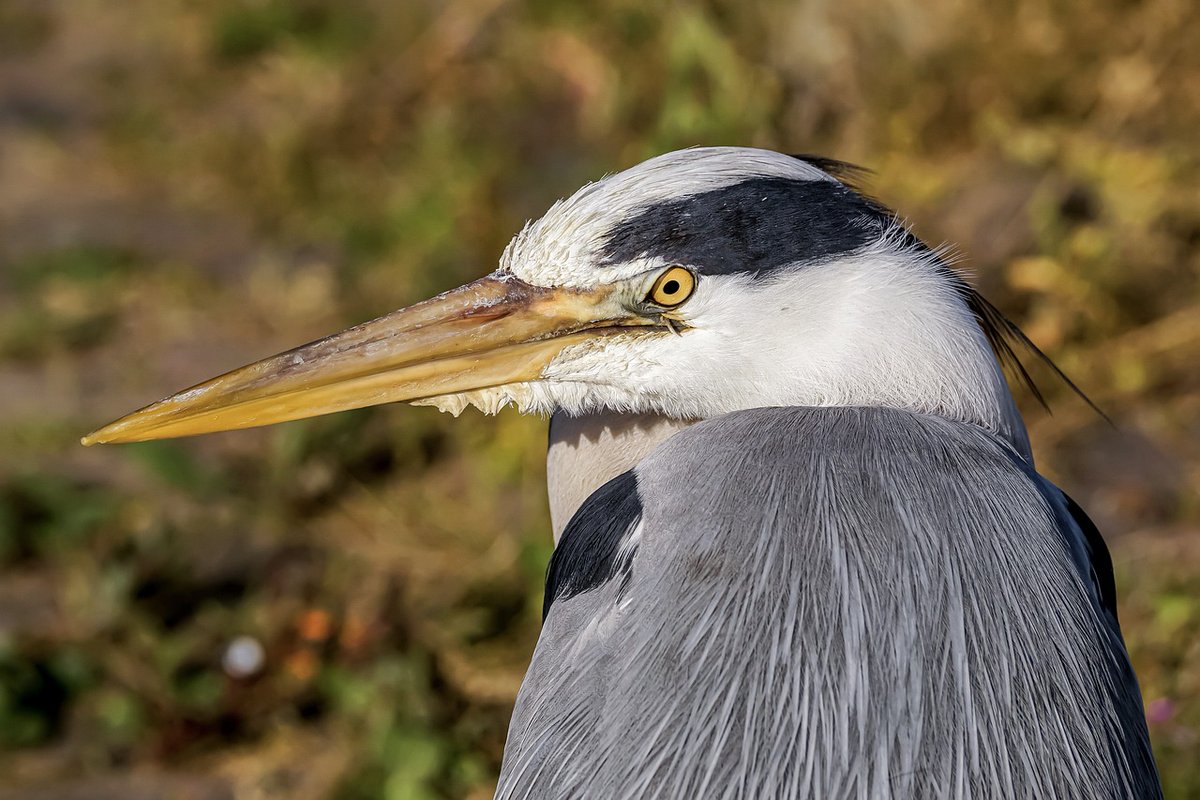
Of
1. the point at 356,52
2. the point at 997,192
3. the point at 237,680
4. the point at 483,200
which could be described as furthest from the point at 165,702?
the point at 356,52

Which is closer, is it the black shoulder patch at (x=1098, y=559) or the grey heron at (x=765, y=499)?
the grey heron at (x=765, y=499)

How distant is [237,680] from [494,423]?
4.20 ft

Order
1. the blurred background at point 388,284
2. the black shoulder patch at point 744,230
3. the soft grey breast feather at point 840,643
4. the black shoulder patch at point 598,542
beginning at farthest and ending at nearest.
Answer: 1. the blurred background at point 388,284
2. the black shoulder patch at point 744,230
3. the black shoulder patch at point 598,542
4. the soft grey breast feather at point 840,643

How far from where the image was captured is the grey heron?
1432mm

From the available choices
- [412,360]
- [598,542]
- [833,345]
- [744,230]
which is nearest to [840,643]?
[598,542]

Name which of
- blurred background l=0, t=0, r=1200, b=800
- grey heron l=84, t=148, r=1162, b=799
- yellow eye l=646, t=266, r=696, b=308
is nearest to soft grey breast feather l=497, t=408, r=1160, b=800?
grey heron l=84, t=148, r=1162, b=799

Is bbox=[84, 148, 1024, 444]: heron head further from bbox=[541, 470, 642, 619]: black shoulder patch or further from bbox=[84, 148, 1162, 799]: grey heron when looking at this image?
bbox=[541, 470, 642, 619]: black shoulder patch

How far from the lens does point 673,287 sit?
181 centimetres

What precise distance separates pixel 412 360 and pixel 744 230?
0.54 m

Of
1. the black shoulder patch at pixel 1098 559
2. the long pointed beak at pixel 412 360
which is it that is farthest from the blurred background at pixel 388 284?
the long pointed beak at pixel 412 360

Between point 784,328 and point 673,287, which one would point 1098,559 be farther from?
point 673,287

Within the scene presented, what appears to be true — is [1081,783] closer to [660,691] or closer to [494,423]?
[660,691]

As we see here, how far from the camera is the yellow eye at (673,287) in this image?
1.79 meters

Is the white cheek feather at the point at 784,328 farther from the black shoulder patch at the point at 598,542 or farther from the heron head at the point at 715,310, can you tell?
the black shoulder patch at the point at 598,542
